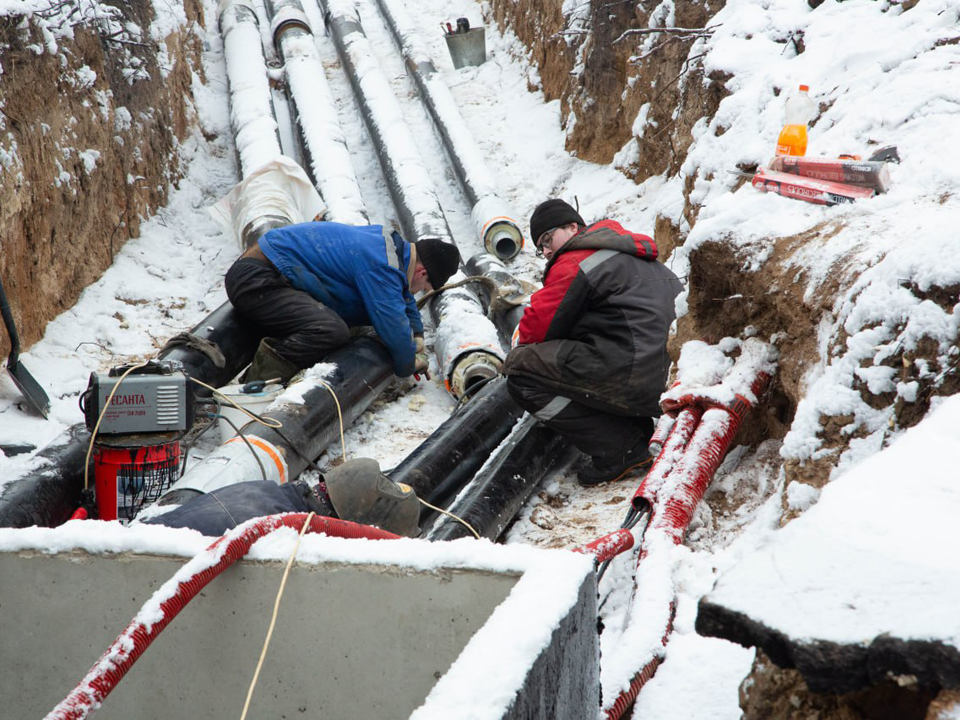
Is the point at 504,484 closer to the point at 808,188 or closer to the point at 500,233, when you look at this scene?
the point at 808,188

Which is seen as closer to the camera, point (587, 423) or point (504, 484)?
point (504, 484)

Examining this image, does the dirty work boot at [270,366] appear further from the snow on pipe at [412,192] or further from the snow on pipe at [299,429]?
the snow on pipe at [412,192]

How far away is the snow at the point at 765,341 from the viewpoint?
1.12 meters

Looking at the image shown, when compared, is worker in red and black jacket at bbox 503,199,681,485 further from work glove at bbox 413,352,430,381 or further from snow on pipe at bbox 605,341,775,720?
work glove at bbox 413,352,430,381

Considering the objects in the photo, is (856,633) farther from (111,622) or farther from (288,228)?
(288,228)

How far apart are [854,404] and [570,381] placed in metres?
1.67

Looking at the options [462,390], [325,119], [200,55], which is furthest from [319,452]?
[200,55]

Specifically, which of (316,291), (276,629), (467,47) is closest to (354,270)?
(316,291)

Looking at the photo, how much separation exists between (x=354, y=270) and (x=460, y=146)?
327 centimetres

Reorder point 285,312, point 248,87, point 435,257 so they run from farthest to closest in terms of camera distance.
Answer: point 248,87, point 435,257, point 285,312

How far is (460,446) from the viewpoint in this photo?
376 centimetres

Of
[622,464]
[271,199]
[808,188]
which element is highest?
[808,188]

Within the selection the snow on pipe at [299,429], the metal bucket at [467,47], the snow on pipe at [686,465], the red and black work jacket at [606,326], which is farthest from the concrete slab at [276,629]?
the metal bucket at [467,47]

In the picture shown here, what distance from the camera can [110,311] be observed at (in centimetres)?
525
